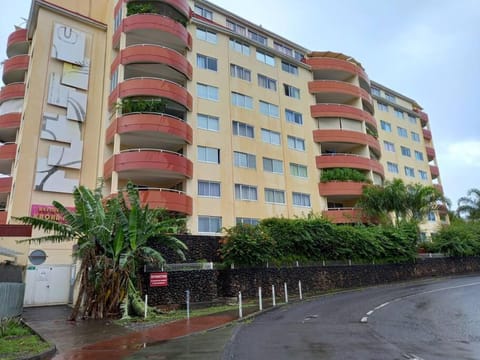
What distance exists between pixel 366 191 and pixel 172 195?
20144mm

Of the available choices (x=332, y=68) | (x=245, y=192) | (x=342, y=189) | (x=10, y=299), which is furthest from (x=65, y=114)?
(x=332, y=68)

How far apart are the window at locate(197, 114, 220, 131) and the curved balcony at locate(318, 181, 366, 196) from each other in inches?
518

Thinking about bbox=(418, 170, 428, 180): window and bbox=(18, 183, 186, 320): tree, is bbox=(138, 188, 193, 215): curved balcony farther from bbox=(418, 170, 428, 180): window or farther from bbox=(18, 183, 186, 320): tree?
bbox=(418, 170, 428, 180): window

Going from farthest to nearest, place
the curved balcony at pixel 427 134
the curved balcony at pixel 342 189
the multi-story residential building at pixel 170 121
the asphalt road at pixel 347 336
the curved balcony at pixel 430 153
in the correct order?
the curved balcony at pixel 427 134
the curved balcony at pixel 430 153
the curved balcony at pixel 342 189
the multi-story residential building at pixel 170 121
the asphalt road at pixel 347 336

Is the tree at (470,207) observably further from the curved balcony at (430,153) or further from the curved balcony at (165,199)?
the curved balcony at (165,199)

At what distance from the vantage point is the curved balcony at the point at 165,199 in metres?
25.9

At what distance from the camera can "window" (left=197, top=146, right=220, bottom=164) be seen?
30.5 metres

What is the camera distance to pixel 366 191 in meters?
36.2

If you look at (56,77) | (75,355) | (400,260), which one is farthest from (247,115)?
(75,355)

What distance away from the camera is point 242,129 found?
111 ft

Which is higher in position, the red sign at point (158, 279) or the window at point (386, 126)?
the window at point (386, 126)

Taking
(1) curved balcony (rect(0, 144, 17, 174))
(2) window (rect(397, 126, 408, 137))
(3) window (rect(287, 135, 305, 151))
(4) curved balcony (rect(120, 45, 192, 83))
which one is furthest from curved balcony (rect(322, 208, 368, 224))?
(1) curved balcony (rect(0, 144, 17, 174))

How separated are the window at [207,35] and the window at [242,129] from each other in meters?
8.61

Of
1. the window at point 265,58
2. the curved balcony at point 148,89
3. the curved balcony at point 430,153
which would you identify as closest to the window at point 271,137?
the window at point 265,58
